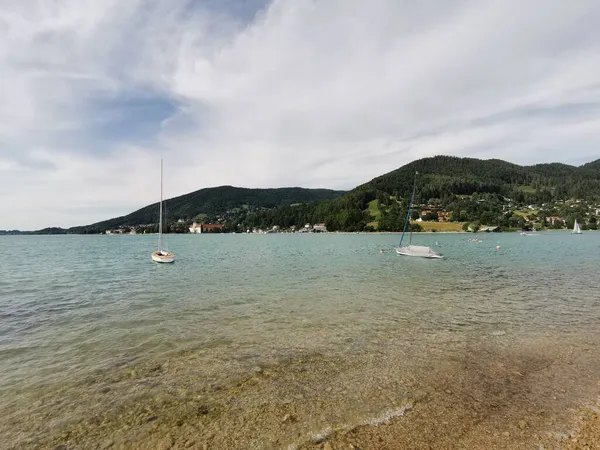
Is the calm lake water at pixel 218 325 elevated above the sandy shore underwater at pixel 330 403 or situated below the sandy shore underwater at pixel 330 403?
below

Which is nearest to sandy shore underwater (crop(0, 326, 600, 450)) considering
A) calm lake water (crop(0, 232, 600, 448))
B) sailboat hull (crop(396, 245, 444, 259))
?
calm lake water (crop(0, 232, 600, 448))

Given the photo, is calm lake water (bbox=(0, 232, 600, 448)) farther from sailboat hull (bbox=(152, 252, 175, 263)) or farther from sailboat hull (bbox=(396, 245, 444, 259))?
sailboat hull (bbox=(396, 245, 444, 259))

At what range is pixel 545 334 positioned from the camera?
14266 millimetres

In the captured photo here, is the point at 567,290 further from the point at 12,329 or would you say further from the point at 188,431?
the point at 12,329

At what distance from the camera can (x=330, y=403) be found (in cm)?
845

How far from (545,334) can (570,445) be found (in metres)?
9.09

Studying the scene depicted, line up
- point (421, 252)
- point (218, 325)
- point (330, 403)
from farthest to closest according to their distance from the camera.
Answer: point (421, 252), point (218, 325), point (330, 403)

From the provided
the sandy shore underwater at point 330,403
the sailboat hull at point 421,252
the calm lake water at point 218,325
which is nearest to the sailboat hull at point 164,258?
the calm lake water at point 218,325

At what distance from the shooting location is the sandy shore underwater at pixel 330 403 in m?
6.97

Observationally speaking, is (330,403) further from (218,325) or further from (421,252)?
(421,252)

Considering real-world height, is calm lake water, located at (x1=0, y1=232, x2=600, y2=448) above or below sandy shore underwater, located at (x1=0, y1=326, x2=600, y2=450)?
below

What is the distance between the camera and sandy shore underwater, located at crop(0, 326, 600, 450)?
6.97 m

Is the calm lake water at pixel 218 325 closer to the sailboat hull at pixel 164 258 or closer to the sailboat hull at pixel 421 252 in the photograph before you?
the sailboat hull at pixel 164 258

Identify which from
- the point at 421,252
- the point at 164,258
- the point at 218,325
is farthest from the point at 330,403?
the point at 421,252
